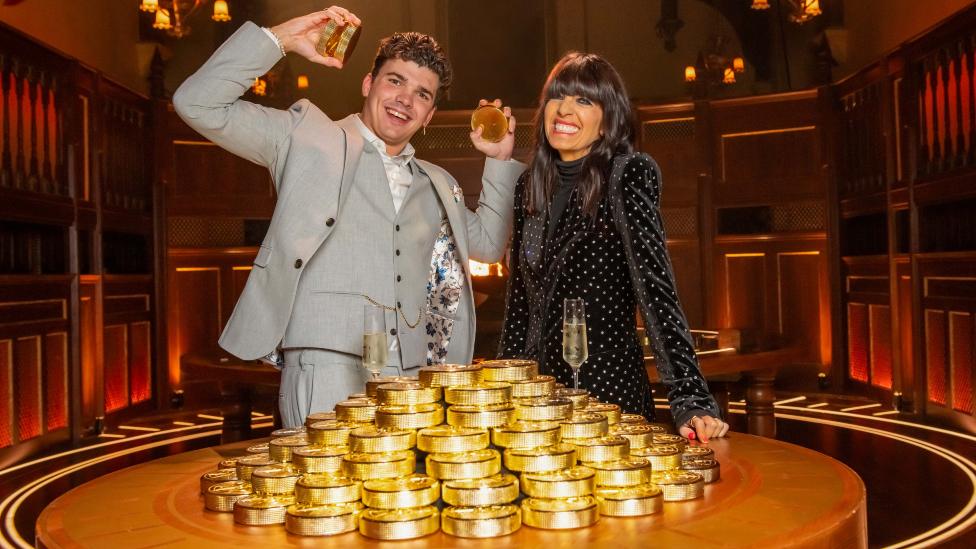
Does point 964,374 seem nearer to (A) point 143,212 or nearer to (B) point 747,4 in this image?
(B) point 747,4

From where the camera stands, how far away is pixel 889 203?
7281 mm

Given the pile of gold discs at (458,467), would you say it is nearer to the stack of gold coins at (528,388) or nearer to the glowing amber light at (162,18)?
the stack of gold coins at (528,388)

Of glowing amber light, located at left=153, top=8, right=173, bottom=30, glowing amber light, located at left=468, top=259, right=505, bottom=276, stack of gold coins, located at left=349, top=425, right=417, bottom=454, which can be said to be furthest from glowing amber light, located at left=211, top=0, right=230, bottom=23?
stack of gold coins, located at left=349, top=425, right=417, bottom=454

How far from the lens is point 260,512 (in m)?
1.25

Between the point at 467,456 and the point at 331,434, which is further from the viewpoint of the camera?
the point at 331,434

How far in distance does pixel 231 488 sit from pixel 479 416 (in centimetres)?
40

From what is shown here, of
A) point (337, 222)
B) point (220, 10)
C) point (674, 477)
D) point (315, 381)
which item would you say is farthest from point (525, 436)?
point (220, 10)

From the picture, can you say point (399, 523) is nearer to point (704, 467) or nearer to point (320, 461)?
point (320, 461)

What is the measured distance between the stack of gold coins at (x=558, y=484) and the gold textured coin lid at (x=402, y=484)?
0.42ft

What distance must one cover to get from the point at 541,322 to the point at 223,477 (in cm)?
85

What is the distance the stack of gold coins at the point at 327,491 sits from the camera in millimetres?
1219

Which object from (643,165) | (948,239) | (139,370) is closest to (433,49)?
(643,165)

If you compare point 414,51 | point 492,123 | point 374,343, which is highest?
point 414,51

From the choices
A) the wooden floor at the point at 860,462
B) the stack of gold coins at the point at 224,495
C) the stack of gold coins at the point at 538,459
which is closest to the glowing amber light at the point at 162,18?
the wooden floor at the point at 860,462
